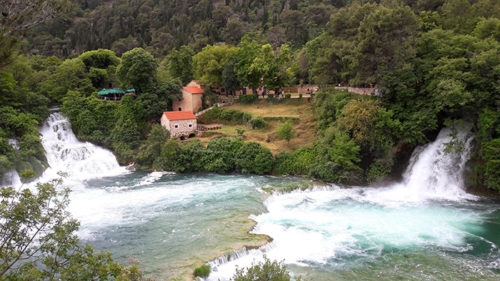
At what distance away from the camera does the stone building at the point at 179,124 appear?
34.7 meters

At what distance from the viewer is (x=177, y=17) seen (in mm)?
88250

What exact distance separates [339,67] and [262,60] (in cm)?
941

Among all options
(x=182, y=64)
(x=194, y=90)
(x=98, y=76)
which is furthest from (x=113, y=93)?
(x=182, y=64)

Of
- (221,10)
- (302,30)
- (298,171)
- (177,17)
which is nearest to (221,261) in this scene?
(298,171)

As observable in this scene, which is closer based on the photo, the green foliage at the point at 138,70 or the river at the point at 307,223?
the river at the point at 307,223

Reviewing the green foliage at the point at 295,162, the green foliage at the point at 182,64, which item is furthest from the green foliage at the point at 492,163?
the green foliage at the point at 182,64

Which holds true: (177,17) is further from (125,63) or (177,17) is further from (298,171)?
(298,171)

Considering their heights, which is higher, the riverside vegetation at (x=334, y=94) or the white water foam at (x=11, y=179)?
the riverside vegetation at (x=334, y=94)

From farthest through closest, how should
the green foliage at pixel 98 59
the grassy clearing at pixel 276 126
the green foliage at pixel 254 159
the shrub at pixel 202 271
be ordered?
the green foliage at pixel 98 59 < the grassy clearing at pixel 276 126 < the green foliage at pixel 254 159 < the shrub at pixel 202 271

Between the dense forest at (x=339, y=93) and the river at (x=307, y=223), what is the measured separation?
1768 millimetres

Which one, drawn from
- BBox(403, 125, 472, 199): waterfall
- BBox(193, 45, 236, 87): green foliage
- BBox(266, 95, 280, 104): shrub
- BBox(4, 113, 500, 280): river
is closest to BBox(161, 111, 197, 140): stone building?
BBox(4, 113, 500, 280): river

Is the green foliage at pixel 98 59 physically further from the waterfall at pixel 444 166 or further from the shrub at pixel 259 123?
the waterfall at pixel 444 166

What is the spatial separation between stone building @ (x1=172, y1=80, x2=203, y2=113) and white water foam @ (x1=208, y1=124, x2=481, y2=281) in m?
21.0

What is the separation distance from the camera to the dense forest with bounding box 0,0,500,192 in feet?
77.5
